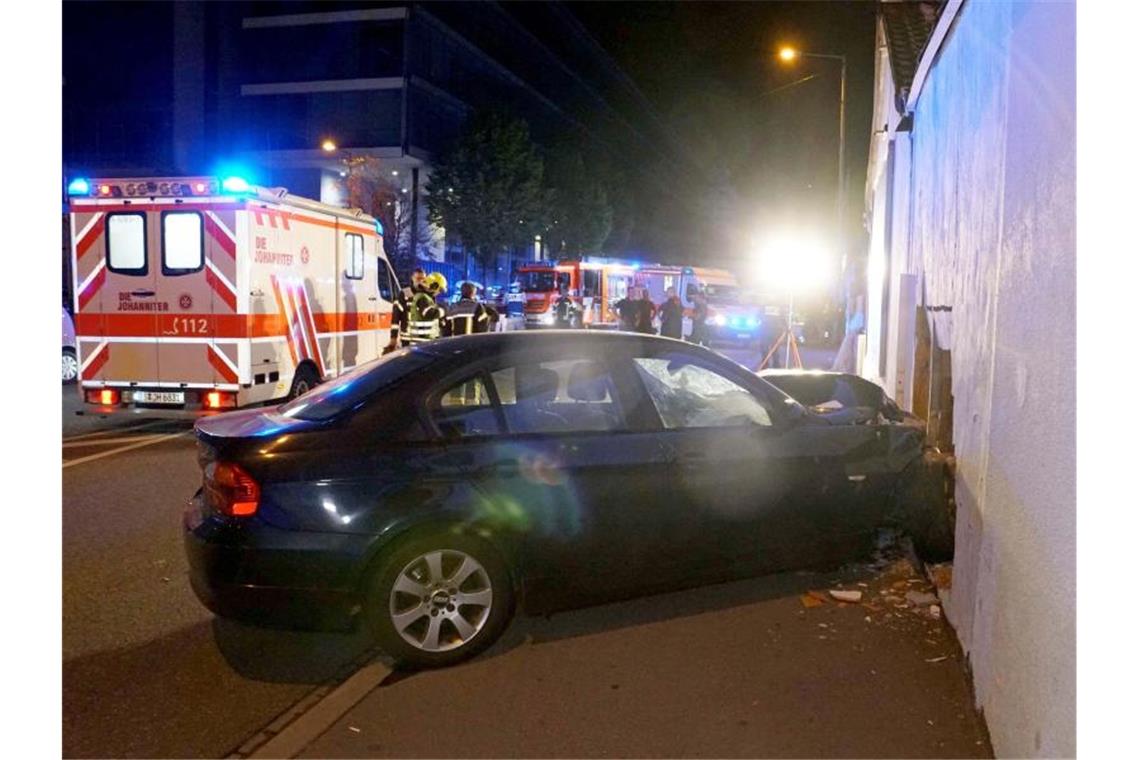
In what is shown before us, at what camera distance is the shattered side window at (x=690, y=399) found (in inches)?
215

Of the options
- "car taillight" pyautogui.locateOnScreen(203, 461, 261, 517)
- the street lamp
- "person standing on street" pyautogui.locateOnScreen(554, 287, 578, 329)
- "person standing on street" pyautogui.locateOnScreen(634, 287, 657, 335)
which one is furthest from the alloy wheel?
"person standing on street" pyautogui.locateOnScreen(554, 287, 578, 329)

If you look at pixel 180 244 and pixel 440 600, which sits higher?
pixel 180 244

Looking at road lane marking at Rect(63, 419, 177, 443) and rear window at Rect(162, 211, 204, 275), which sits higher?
rear window at Rect(162, 211, 204, 275)

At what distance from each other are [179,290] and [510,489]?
7.63 m

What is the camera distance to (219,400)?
435 inches

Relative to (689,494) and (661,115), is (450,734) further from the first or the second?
(661,115)

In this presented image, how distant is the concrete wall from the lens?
283 centimetres

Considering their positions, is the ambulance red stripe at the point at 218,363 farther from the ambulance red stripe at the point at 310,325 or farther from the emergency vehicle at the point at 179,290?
the ambulance red stripe at the point at 310,325

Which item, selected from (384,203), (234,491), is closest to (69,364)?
(234,491)

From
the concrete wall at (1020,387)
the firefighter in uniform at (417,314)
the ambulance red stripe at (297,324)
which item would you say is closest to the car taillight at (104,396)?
the ambulance red stripe at (297,324)

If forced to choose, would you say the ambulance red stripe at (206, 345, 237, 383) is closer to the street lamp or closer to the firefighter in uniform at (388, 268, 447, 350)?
the firefighter in uniform at (388, 268, 447, 350)

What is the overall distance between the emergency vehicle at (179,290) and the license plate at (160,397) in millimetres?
11

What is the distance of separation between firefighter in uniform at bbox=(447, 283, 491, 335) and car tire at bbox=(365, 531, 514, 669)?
11201mm

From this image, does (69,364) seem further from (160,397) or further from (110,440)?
(160,397)
